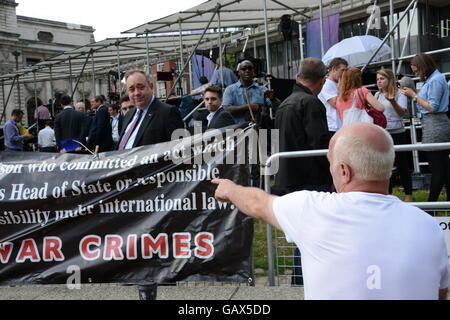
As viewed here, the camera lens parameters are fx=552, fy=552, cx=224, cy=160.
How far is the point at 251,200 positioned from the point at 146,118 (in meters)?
3.08

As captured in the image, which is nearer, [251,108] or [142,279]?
[142,279]

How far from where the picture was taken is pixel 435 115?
6965 millimetres

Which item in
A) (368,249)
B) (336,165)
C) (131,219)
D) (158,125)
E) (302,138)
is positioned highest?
(158,125)

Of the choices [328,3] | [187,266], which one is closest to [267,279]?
A: [187,266]

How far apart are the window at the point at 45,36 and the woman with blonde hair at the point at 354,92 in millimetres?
75098

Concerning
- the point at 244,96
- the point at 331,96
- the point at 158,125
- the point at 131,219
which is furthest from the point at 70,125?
the point at 131,219

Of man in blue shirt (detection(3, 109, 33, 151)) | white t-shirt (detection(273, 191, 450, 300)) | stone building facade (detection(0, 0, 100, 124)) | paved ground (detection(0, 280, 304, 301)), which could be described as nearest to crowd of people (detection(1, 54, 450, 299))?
white t-shirt (detection(273, 191, 450, 300))

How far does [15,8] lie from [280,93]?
68.8 meters

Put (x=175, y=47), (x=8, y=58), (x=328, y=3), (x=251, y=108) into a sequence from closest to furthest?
(x=251, y=108) < (x=328, y=3) < (x=175, y=47) < (x=8, y=58)

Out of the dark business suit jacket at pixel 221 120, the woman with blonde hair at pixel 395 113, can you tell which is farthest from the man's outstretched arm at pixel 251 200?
the woman with blonde hair at pixel 395 113

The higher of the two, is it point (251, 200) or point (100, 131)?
point (100, 131)

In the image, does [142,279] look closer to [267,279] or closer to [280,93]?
[267,279]

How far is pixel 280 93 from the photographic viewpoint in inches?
369

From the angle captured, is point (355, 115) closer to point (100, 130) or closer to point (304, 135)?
point (304, 135)
